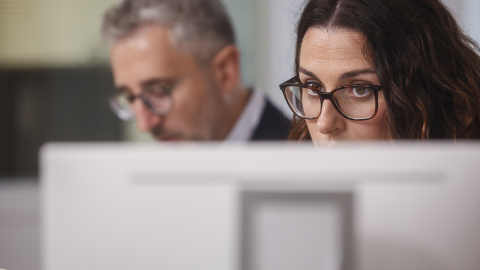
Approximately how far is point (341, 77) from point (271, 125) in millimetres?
489

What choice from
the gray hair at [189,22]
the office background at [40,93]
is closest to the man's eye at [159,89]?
the gray hair at [189,22]

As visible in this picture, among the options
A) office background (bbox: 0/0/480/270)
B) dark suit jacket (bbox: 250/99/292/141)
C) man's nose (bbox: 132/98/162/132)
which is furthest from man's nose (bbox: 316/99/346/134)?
office background (bbox: 0/0/480/270)

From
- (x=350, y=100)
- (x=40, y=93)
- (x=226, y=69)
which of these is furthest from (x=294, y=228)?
(x=40, y=93)

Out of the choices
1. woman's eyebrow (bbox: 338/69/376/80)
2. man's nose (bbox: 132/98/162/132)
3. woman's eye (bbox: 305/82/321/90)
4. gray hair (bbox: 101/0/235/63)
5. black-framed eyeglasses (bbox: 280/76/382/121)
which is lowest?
man's nose (bbox: 132/98/162/132)

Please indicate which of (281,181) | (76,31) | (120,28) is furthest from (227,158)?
(76,31)

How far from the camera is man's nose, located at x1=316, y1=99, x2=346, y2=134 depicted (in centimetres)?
145

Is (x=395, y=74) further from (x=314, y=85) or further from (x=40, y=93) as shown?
(x=40, y=93)

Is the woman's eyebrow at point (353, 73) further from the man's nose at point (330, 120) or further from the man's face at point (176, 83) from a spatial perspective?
the man's face at point (176, 83)

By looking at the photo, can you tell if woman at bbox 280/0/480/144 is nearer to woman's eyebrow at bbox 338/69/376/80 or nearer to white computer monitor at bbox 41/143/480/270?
woman's eyebrow at bbox 338/69/376/80

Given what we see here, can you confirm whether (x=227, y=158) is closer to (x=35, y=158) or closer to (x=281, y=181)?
(x=281, y=181)

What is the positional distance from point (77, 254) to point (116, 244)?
5 cm

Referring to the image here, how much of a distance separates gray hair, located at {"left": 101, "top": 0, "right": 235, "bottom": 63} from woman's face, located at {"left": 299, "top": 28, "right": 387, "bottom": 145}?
2.44ft

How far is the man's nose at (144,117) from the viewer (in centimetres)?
216

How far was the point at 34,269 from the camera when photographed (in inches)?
99.9
